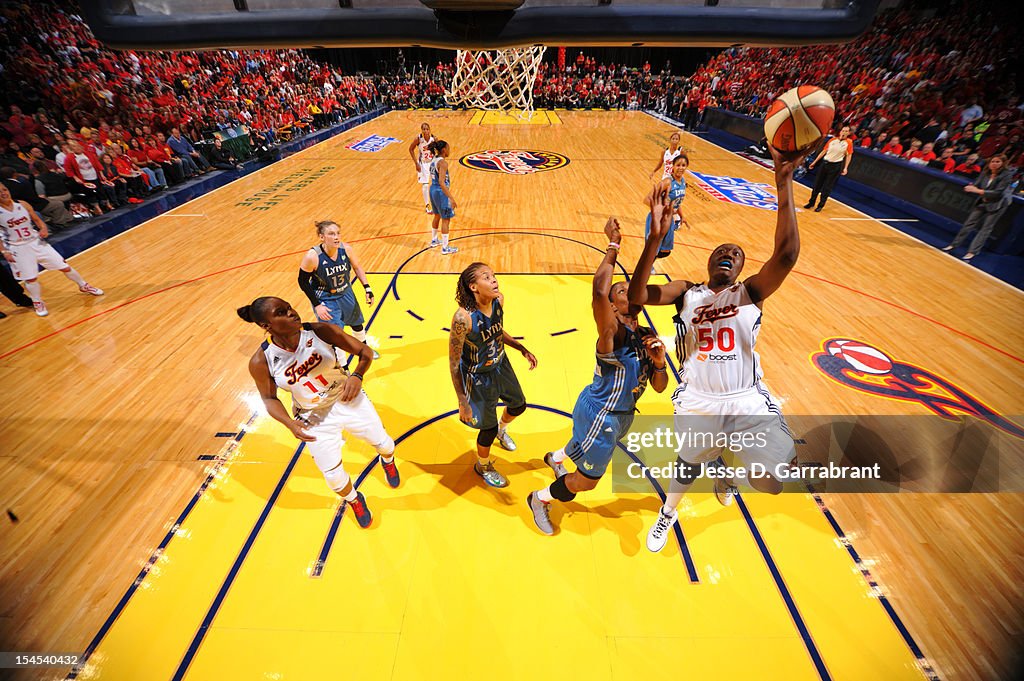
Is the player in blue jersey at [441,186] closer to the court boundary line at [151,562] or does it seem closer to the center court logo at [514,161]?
the court boundary line at [151,562]

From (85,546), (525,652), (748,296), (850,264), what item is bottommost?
(85,546)

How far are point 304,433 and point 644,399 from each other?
353 cm

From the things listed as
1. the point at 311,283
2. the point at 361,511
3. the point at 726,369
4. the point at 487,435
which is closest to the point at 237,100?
the point at 311,283

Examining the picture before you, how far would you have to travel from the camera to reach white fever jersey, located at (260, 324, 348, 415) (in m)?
2.98

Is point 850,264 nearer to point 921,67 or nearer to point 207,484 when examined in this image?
point 207,484

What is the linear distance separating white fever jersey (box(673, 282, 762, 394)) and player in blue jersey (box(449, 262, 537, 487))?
1252 millimetres

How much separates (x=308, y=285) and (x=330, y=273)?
0.81 feet

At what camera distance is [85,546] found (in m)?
3.57

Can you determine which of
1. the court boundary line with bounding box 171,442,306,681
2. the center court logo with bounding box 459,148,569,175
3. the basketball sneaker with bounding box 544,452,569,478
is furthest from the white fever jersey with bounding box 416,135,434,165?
the basketball sneaker with bounding box 544,452,569,478

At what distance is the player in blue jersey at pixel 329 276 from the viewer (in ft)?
14.4

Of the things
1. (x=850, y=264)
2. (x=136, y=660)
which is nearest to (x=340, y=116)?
(x=850, y=264)

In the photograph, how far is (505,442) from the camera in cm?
435

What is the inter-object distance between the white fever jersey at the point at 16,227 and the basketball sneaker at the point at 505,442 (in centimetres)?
726

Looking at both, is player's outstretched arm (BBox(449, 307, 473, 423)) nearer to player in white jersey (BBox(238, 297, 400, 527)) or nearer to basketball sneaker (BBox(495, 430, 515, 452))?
player in white jersey (BBox(238, 297, 400, 527))
